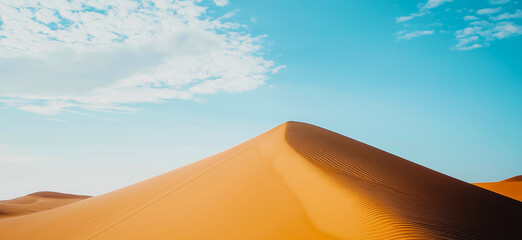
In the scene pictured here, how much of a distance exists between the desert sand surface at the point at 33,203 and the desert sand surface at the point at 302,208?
718 inches

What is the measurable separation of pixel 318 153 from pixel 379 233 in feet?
19.0

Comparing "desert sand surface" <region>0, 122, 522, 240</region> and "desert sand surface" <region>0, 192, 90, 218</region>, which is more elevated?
"desert sand surface" <region>0, 192, 90, 218</region>

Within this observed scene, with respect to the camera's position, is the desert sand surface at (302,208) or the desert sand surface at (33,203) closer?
the desert sand surface at (302,208)

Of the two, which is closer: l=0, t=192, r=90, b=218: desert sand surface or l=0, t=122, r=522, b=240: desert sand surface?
l=0, t=122, r=522, b=240: desert sand surface

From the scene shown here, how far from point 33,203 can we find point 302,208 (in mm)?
41279

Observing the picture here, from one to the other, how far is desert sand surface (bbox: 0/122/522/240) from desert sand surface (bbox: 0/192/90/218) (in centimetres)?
1824

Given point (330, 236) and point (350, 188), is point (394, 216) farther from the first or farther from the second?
point (350, 188)

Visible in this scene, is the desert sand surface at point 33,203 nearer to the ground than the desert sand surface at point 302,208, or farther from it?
farther from it

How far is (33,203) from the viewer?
3691cm

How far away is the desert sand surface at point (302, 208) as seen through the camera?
5.15 m

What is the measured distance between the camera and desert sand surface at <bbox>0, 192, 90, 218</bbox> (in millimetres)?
25862

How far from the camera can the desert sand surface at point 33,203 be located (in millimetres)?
25862

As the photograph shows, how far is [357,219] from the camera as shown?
5062 mm

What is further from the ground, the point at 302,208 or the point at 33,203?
the point at 33,203
